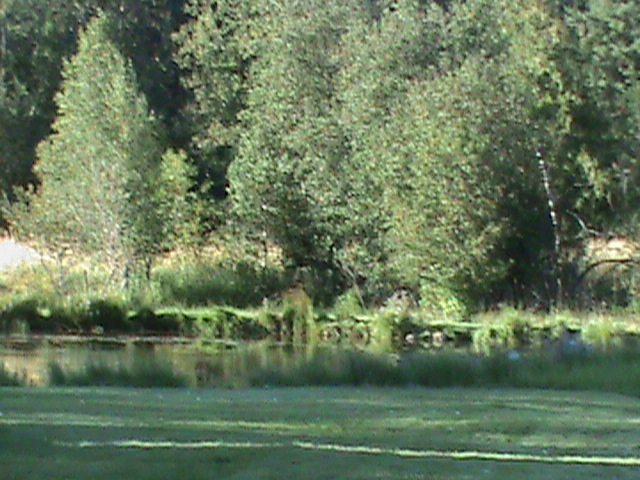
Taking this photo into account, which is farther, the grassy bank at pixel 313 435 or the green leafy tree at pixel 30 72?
the green leafy tree at pixel 30 72

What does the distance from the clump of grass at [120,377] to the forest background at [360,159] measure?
1447cm

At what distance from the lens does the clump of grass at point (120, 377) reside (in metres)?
15.2

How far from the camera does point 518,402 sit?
516 inches

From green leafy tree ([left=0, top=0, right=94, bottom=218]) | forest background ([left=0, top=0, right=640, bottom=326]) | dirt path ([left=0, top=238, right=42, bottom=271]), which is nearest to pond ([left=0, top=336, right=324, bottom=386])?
forest background ([left=0, top=0, right=640, bottom=326])

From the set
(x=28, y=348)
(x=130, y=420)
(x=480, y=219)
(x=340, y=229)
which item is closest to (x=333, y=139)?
(x=340, y=229)

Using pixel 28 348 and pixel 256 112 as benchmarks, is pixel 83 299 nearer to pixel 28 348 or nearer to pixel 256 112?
pixel 28 348

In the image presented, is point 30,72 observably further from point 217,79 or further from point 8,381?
point 8,381

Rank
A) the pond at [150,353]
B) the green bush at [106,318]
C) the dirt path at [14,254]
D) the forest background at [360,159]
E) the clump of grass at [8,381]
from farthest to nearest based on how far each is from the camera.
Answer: the dirt path at [14,254]
the green bush at [106,318]
the forest background at [360,159]
the pond at [150,353]
the clump of grass at [8,381]

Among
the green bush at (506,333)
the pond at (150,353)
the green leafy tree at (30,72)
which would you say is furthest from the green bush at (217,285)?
the green leafy tree at (30,72)

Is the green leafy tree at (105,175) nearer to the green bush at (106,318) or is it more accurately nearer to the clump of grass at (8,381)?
the green bush at (106,318)

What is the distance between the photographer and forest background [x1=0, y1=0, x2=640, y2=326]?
29266 millimetres

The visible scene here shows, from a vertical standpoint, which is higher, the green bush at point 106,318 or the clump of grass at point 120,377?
the green bush at point 106,318

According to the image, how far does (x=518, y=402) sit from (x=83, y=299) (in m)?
19.4

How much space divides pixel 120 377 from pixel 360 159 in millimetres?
16634
